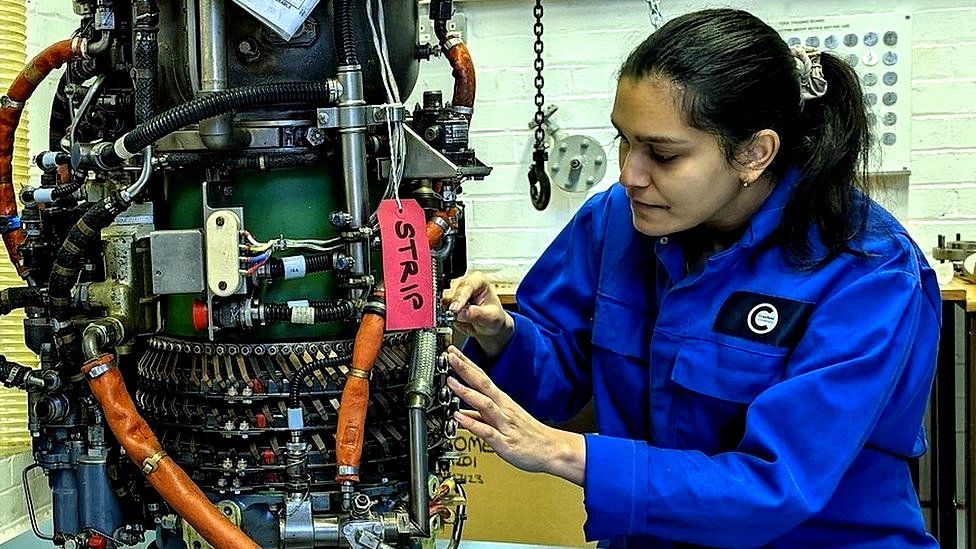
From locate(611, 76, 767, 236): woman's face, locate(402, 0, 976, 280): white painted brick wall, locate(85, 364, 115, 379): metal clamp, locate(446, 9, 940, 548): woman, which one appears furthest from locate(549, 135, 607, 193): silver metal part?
locate(85, 364, 115, 379): metal clamp

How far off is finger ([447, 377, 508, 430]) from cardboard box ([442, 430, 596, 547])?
1.16 metres

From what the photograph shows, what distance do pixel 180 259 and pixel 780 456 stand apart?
2.29 ft

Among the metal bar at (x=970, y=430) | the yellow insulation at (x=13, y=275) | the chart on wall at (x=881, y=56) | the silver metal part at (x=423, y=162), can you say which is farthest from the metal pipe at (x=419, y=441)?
A: the chart on wall at (x=881, y=56)

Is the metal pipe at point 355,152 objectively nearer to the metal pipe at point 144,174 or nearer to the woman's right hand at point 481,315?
the metal pipe at point 144,174

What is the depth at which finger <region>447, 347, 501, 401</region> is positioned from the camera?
1175 mm

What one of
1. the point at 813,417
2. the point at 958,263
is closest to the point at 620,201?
the point at 813,417

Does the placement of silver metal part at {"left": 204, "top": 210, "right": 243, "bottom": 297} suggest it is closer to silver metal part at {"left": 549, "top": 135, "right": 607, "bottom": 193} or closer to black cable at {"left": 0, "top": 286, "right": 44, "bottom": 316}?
black cable at {"left": 0, "top": 286, "right": 44, "bottom": 316}

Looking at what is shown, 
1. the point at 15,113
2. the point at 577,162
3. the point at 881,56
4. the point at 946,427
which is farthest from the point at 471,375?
the point at 881,56

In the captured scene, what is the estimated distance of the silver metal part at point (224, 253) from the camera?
1003 mm

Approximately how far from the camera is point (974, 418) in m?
2.29

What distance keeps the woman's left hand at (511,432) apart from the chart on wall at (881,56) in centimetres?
186

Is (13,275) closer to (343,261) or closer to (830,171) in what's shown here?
(343,261)

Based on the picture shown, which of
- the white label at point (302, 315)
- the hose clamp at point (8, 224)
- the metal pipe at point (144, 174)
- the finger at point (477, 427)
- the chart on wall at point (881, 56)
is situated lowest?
the finger at point (477, 427)

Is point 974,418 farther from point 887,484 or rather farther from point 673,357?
point 673,357
